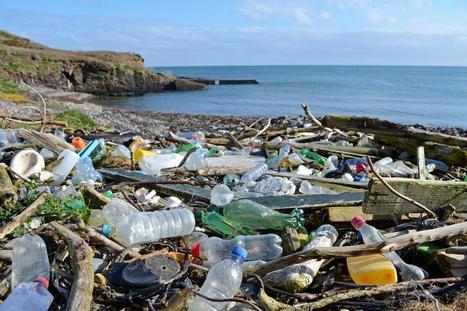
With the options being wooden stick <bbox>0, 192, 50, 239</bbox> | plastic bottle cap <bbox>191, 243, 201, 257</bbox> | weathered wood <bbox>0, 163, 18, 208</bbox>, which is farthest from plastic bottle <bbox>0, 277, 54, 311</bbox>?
weathered wood <bbox>0, 163, 18, 208</bbox>

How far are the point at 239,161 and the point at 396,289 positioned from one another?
3363 mm

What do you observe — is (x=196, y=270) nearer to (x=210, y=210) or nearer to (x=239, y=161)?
(x=210, y=210)

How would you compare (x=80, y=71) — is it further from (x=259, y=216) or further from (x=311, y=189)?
(x=259, y=216)

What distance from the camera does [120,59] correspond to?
50969mm

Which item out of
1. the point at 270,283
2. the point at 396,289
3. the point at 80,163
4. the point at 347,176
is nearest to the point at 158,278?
the point at 270,283

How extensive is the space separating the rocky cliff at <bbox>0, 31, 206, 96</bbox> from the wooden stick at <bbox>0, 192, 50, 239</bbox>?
118 feet

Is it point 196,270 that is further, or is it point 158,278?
point 196,270

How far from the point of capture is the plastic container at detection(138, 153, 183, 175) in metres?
5.09

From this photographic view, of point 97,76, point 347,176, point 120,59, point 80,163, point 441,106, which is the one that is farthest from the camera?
point 120,59

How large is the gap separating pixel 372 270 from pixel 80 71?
44.4 meters

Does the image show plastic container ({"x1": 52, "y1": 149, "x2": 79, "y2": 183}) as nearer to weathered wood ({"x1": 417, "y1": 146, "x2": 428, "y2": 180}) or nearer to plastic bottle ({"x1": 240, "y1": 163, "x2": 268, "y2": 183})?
plastic bottle ({"x1": 240, "y1": 163, "x2": 268, "y2": 183})

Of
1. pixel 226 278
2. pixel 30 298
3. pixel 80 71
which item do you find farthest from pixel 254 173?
pixel 80 71

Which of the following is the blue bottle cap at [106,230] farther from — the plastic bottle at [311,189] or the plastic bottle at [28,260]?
the plastic bottle at [311,189]

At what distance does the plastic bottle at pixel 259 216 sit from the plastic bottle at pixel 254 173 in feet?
3.85
